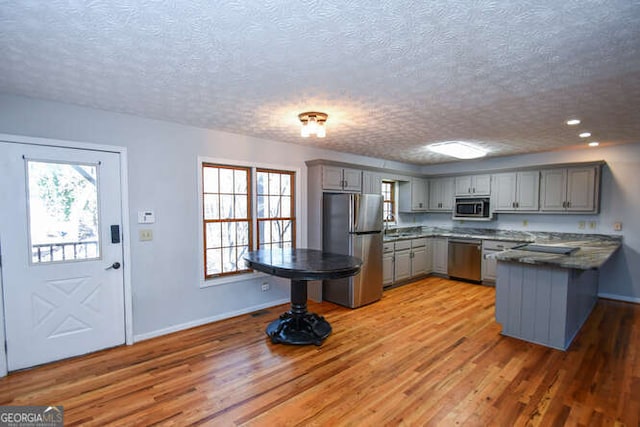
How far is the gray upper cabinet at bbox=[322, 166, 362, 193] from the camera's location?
460 cm

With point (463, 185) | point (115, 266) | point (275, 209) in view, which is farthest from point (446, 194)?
point (115, 266)

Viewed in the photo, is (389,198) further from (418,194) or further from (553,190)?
(553,190)

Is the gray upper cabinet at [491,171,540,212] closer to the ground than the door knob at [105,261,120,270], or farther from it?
farther from it

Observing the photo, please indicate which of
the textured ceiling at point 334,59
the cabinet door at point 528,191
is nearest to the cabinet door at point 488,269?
the cabinet door at point 528,191

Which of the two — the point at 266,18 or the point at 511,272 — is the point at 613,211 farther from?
the point at 266,18

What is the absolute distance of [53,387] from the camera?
8.09ft

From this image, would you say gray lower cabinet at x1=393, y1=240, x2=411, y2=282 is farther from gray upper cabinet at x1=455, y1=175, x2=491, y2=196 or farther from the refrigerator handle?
gray upper cabinet at x1=455, y1=175, x2=491, y2=196

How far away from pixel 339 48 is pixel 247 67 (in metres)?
0.66

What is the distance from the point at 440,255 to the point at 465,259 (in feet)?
1.66

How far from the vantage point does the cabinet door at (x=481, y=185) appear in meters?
5.80

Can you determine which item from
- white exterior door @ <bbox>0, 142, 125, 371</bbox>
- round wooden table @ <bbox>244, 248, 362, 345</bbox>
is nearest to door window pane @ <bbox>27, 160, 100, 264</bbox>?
white exterior door @ <bbox>0, 142, 125, 371</bbox>

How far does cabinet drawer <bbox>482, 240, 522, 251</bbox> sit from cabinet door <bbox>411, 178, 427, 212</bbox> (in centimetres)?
145

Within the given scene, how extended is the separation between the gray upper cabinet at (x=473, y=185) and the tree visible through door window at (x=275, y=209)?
11.8 feet

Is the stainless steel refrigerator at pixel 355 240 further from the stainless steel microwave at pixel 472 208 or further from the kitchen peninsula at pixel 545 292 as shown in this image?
the stainless steel microwave at pixel 472 208
